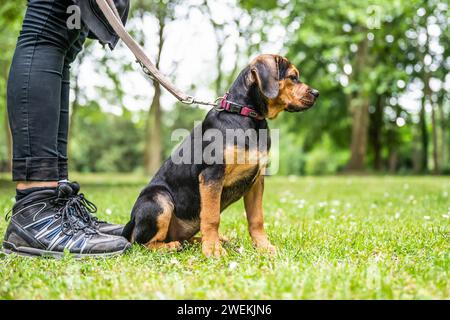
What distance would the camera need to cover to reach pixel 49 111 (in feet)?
10.3

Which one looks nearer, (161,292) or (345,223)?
(161,292)

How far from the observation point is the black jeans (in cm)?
307

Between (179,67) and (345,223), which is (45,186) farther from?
(179,67)

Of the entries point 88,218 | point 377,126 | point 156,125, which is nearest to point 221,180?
point 88,218

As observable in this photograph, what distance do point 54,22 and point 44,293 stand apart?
1.77 meters

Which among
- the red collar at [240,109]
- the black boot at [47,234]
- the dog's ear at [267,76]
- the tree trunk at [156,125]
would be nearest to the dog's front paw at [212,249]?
the black boot at [47,234]

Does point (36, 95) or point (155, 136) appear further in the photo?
point (155, 136)

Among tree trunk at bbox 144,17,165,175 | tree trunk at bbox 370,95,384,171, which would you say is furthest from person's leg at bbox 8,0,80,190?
tree trunk at bbox 370,95,384,171

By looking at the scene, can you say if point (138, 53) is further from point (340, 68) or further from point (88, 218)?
point (340, 68)

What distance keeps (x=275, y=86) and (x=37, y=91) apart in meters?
1.64

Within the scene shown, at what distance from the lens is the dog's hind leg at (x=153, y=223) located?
346cm

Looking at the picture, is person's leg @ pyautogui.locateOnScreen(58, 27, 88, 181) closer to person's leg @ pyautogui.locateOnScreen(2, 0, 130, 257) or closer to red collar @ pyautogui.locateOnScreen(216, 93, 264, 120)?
person's leg @ pyautogui.locateOnScreen(2, 0, 130, 257)

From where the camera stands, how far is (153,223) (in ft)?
11.4
